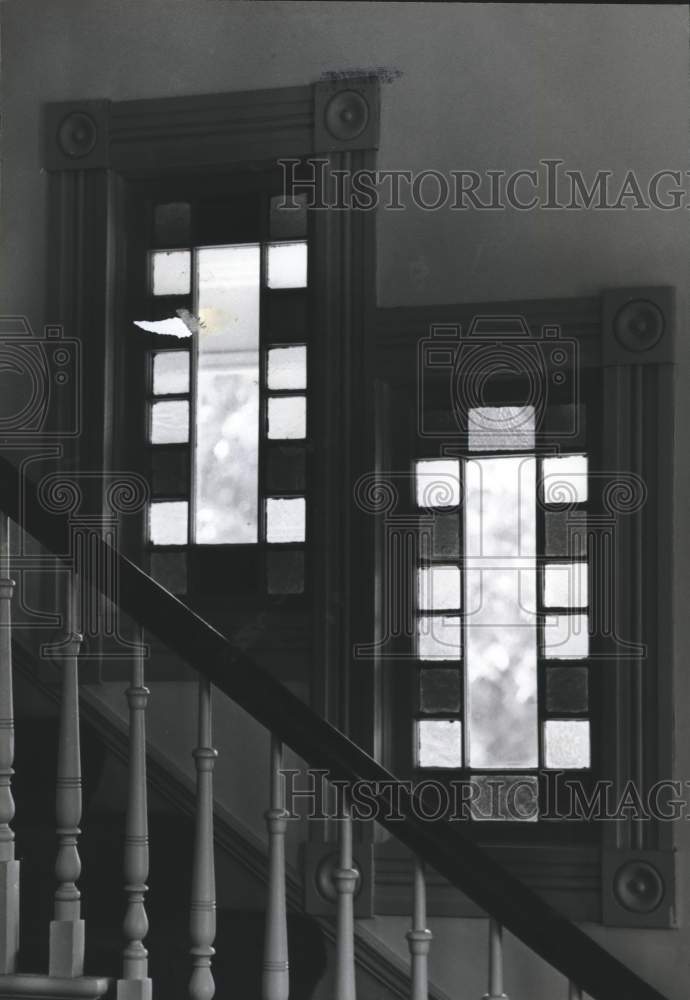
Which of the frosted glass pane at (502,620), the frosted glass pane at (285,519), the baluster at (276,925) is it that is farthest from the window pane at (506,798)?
the baluster at (276,925)

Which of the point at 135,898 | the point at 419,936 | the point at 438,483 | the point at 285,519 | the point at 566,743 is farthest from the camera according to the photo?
the point at 285,519

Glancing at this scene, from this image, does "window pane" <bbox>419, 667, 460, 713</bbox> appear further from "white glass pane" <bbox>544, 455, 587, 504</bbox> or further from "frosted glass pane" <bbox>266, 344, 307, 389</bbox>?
"frosted glass pane" <bbox>266, 344, 307, 389</bbox>

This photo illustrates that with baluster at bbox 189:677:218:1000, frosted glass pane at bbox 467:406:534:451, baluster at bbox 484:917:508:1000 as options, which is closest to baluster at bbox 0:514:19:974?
baluster at bbox 189:677:218:1000

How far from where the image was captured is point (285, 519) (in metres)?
3.81

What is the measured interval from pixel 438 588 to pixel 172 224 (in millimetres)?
1424

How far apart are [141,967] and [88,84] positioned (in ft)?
9.02

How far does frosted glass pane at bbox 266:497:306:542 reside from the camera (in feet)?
12.5

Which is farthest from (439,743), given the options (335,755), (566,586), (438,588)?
(335,755)

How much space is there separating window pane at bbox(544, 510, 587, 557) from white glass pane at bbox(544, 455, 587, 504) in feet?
0.14

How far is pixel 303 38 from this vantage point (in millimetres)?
3846

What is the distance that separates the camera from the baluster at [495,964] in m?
2.38

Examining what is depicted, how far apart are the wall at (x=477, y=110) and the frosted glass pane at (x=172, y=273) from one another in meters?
0.34

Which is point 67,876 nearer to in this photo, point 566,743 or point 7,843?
point 7,843

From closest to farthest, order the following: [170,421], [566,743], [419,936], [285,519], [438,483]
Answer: [419,936]
[566,743]
[438,483]
[285,519]
[170,421]
